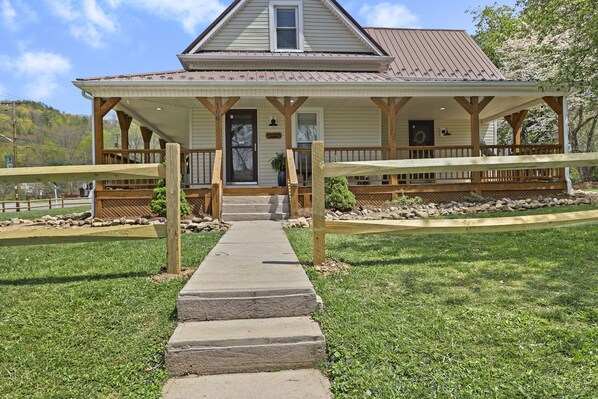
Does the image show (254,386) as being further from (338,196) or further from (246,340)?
(338,196)

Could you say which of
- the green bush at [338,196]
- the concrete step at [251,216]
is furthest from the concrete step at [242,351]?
the green bush at [338,196]

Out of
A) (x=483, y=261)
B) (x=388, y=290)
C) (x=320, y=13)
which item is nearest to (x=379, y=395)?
(x=388, y=290)

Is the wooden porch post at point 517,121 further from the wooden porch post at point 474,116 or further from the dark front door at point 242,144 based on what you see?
the dark front door at point 242,144

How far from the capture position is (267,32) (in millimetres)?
12898

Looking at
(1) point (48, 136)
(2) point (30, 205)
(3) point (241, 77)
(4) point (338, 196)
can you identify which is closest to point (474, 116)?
(4) point (338, 196)

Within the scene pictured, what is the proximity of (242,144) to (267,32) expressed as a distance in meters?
3.99

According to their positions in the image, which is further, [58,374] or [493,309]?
[493,309]

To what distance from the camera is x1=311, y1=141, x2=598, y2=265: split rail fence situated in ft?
12.8

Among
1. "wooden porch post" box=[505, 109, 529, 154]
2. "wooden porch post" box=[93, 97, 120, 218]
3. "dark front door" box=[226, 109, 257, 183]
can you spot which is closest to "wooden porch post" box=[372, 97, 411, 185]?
"dark front door" box=[226, 109, 257, 183]

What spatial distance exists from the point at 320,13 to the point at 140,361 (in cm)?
1288

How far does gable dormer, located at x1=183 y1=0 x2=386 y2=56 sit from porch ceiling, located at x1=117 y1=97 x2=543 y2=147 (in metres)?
2.18

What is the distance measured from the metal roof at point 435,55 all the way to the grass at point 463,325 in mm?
10355

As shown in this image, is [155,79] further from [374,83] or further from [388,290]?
[388,290]

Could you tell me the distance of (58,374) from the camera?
235cm
